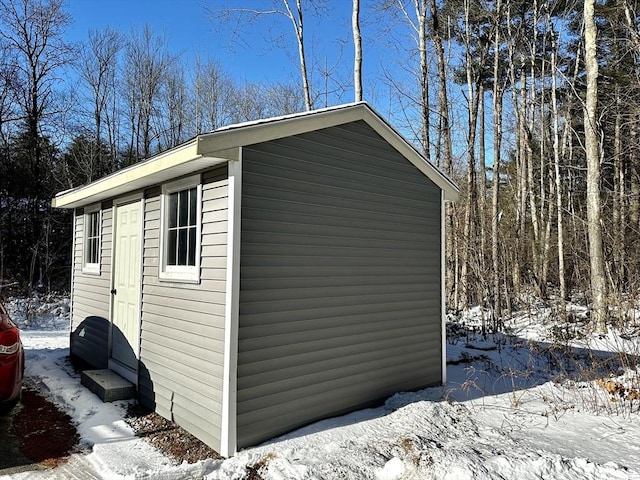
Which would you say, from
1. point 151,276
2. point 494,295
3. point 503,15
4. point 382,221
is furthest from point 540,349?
point 503,15

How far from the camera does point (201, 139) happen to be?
11.0 ft

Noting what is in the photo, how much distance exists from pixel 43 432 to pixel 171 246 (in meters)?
2.08

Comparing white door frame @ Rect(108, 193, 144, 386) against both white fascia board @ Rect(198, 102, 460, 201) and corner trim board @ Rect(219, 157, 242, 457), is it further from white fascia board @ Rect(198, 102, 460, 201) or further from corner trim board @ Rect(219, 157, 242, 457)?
white fascia board @ Rect(198, 102, 460, 201)

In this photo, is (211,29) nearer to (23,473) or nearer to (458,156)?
(458,156)

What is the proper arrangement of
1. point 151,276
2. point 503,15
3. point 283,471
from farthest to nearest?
point 503,15
point 151,276
point 283,471

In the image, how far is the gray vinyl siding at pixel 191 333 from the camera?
144 inches

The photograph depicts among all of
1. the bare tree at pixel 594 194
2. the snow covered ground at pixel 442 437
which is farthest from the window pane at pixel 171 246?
the bare tree at pixel 594 194

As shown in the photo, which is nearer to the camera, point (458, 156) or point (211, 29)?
point (211, 29)

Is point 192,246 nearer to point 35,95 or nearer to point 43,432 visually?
point 43,432

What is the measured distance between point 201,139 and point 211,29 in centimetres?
1095

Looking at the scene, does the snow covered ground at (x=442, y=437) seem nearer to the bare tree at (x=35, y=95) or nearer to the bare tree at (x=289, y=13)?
the bare tree at (x=35, y=95)

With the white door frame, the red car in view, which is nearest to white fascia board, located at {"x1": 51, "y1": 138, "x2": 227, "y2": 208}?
the white door frame

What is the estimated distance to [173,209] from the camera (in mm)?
4547

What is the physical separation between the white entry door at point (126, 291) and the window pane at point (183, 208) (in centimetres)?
95
